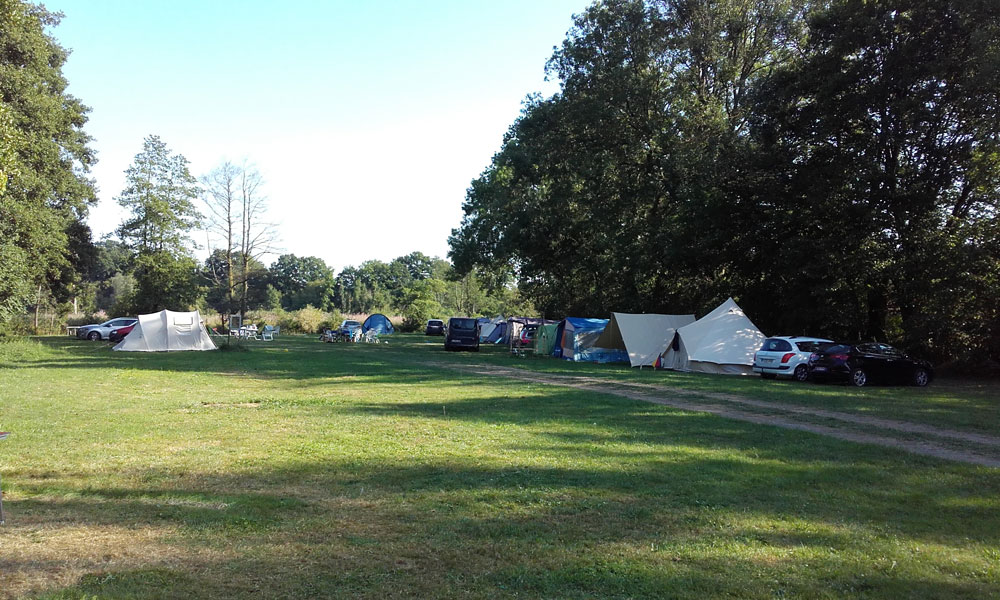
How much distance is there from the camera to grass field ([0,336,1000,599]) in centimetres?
397

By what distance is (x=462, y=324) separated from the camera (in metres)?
35.7

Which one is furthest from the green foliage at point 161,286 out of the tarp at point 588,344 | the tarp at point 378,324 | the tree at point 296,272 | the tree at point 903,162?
the tree at point 296,272

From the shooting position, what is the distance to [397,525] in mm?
4988

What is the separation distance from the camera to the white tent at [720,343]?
2256cm

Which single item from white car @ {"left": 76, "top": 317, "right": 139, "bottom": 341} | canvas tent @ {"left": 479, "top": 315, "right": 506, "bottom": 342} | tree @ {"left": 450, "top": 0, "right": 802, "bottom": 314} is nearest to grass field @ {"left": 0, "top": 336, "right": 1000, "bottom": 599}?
tree @ {"left": 450, "top": 0, "right": 802, "bottom": 314}

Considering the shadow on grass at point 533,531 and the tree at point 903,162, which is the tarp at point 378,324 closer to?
the tree at point 903,162

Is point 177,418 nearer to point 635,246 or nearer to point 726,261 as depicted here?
point 635,246

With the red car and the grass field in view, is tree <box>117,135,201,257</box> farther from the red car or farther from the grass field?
the grass field

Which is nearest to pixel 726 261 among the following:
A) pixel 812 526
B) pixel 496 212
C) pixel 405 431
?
pixel 496 212

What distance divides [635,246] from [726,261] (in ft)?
14.0

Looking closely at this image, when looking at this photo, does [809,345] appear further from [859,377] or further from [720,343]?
[720,343]

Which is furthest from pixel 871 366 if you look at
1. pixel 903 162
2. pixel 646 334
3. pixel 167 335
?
pixel 167 335

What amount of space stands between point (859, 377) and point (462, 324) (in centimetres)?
2158

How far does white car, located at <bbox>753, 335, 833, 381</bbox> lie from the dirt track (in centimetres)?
595
